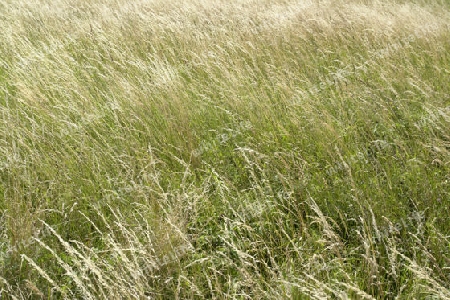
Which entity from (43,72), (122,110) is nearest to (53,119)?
(122,110)

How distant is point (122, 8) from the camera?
6.73 metres

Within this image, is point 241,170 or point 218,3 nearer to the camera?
point 241,170

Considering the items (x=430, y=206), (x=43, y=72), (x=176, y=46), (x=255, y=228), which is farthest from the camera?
(x=176, y=46)

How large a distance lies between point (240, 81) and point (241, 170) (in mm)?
1422

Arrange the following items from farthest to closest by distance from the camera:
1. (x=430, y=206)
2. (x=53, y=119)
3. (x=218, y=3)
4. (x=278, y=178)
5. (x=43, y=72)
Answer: (x=218, y=3)
(x=43, y=72)
(x=53, y=119)
(x=278, y=178)
(x=430, y=206)

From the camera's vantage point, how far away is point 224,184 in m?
2.44

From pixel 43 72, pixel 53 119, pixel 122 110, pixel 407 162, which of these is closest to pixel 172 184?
pixel 122 110

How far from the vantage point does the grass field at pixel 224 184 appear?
179 cm

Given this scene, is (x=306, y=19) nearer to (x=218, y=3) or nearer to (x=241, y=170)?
(x=218, y=3)

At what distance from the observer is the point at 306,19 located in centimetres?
593

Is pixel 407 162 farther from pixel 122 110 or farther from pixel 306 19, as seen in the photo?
pixel 306 19

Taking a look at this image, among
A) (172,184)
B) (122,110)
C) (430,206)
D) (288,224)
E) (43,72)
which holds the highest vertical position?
(43,72)

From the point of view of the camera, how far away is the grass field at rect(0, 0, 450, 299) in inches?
70.3

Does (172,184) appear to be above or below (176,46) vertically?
below
